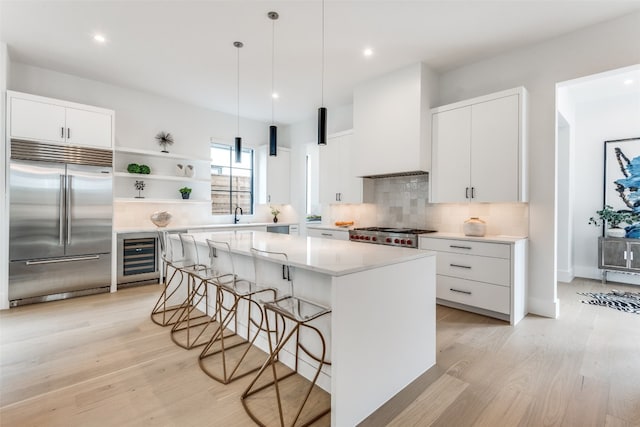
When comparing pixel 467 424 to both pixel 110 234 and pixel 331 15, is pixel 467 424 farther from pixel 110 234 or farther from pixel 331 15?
pixel 110 234

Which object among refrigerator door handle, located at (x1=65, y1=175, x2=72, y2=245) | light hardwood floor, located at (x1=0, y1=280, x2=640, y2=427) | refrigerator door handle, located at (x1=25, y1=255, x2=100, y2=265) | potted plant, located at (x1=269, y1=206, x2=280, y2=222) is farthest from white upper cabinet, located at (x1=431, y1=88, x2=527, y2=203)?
refrigerator door handle, located at (x1=65, y1=175, x2=72, y2=245)

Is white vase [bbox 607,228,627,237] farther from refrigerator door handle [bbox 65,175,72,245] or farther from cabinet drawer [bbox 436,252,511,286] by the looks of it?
refrigerator door handle [bbox 65,175,72,245]

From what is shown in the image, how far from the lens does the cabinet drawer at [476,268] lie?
3.16 metres

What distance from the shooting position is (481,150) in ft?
11.6

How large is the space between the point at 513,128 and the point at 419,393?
2.90 meters

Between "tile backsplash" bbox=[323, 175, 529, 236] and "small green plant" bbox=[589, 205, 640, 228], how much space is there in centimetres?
229

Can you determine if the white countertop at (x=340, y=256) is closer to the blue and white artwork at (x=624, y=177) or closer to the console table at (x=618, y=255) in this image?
the console table at (x=618, y=255)

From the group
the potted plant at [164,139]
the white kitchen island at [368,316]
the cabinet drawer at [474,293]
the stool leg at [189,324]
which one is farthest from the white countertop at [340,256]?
the potted plant at [164,139]

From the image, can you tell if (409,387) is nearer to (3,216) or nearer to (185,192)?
(185,192)

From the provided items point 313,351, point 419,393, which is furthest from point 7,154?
point 419,393

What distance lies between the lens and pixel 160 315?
3.40 meters

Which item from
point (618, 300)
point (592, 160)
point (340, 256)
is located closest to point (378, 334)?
point (340, 256)

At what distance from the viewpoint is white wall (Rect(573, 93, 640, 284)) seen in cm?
466

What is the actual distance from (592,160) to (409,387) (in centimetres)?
521
